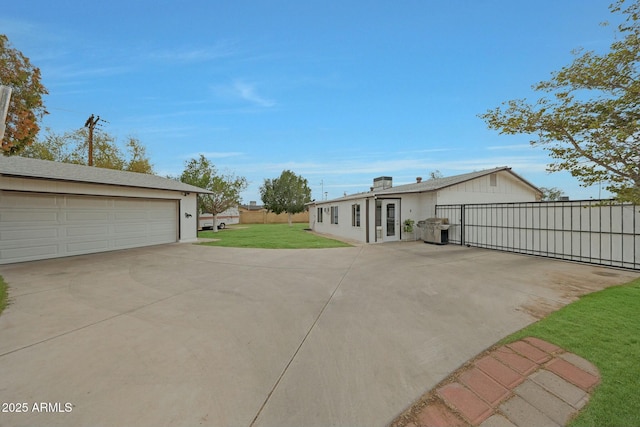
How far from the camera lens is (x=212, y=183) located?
22.2m

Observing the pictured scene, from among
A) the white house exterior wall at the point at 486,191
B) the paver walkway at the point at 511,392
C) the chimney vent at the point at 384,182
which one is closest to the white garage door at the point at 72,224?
the paver walkway at the point at 511,392

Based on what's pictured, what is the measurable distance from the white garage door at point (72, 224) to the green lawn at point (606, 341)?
13850mm

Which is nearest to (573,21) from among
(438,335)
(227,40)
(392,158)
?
(438,335)

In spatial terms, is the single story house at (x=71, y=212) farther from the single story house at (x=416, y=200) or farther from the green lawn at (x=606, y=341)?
the green lawn at (x=606, y=341)

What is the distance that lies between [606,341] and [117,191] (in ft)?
48.6

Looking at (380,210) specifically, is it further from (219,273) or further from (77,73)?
(77,73)

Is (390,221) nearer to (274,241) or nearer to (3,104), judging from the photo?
(274,241)

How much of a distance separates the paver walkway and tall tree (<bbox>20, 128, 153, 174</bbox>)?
1179 inches

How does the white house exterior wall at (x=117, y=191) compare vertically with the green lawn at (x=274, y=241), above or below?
above

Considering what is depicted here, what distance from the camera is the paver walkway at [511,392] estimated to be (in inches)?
82.7

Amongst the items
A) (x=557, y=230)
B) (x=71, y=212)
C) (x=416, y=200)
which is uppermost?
(x=416, y=200)

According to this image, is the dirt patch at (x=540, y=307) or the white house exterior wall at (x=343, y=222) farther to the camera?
the white house exterior wall at (x=343, y=222)

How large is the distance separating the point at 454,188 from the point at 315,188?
25.9 metres

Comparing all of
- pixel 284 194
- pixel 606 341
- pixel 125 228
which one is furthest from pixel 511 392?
pixel 284 194
